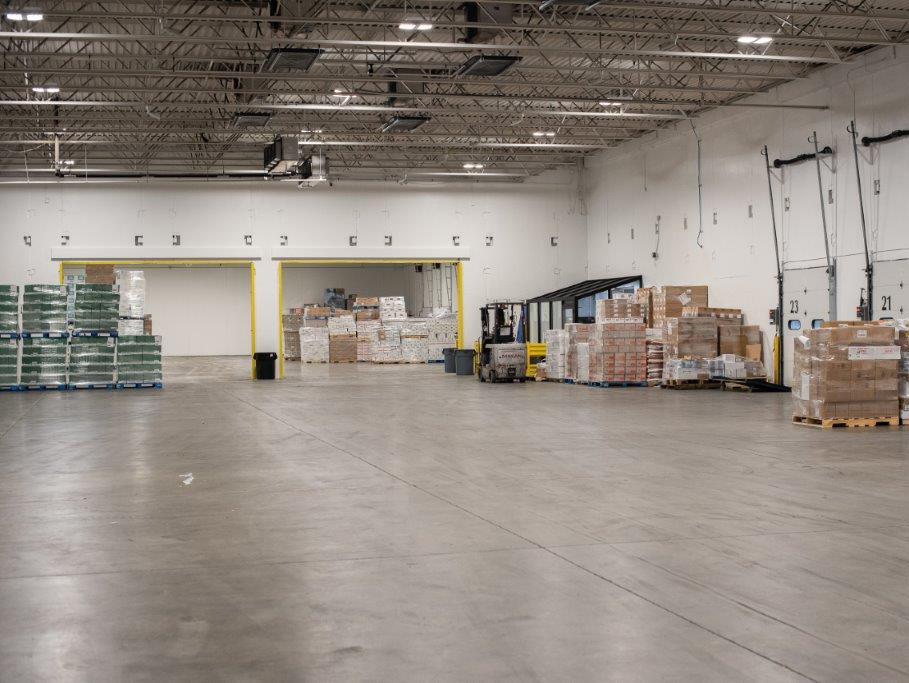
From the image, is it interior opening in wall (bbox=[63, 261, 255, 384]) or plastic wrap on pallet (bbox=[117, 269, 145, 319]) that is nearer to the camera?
plastic wrap on pallet (bbox=[117, 269, 145, 319])

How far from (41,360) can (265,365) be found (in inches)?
225

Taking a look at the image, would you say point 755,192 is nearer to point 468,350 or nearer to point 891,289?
point 891,289

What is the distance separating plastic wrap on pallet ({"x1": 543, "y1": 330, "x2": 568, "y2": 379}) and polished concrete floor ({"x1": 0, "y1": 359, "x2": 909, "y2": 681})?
35.1ft

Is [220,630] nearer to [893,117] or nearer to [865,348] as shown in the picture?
[865,348]

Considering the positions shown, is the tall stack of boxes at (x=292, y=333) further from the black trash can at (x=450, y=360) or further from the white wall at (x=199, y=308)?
the black trash can at (x=450, y=360)

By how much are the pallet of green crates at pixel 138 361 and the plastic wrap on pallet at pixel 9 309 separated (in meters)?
2.15

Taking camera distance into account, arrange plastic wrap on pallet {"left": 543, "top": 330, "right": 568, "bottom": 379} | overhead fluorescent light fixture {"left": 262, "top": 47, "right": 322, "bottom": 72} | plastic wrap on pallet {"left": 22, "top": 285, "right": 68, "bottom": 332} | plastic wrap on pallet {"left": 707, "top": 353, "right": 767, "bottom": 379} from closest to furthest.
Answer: overhead fluorescent light fixture {"left": 262, "top": 47, "right": 322, "bottom": 72}, plastic wrap on pallet {"left": 707, "top": 353, "right": 767, "bottom": 379}, plastic wrap on pallet {"left": 22, "top": 285, "right": 68, "bottom": 332}, plastic wrap on pallet {"left": 543, "top": 330, "right": 568, "bottom": 379}

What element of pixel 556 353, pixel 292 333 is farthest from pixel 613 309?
pixel 292 333

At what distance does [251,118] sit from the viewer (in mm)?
21094

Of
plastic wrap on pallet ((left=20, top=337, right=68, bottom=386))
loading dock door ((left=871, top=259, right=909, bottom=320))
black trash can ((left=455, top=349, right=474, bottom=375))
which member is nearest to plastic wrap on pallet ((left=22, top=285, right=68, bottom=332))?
plastic wrap on pallet ((left=20, top=337, right=68, bottom=386))

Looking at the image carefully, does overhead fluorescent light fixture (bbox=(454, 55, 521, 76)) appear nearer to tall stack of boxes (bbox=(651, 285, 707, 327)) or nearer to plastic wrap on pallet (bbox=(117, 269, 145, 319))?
tall stack of boxes (bbox=(651, 285, 707, 327))

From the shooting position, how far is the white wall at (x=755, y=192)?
56.5ft

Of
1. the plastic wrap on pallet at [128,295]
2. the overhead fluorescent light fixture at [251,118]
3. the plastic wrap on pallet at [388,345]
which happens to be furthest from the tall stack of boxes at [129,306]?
the plastic wrap on pallet at [388,345]

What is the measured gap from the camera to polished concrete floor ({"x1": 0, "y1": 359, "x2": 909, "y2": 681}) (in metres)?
4.02
